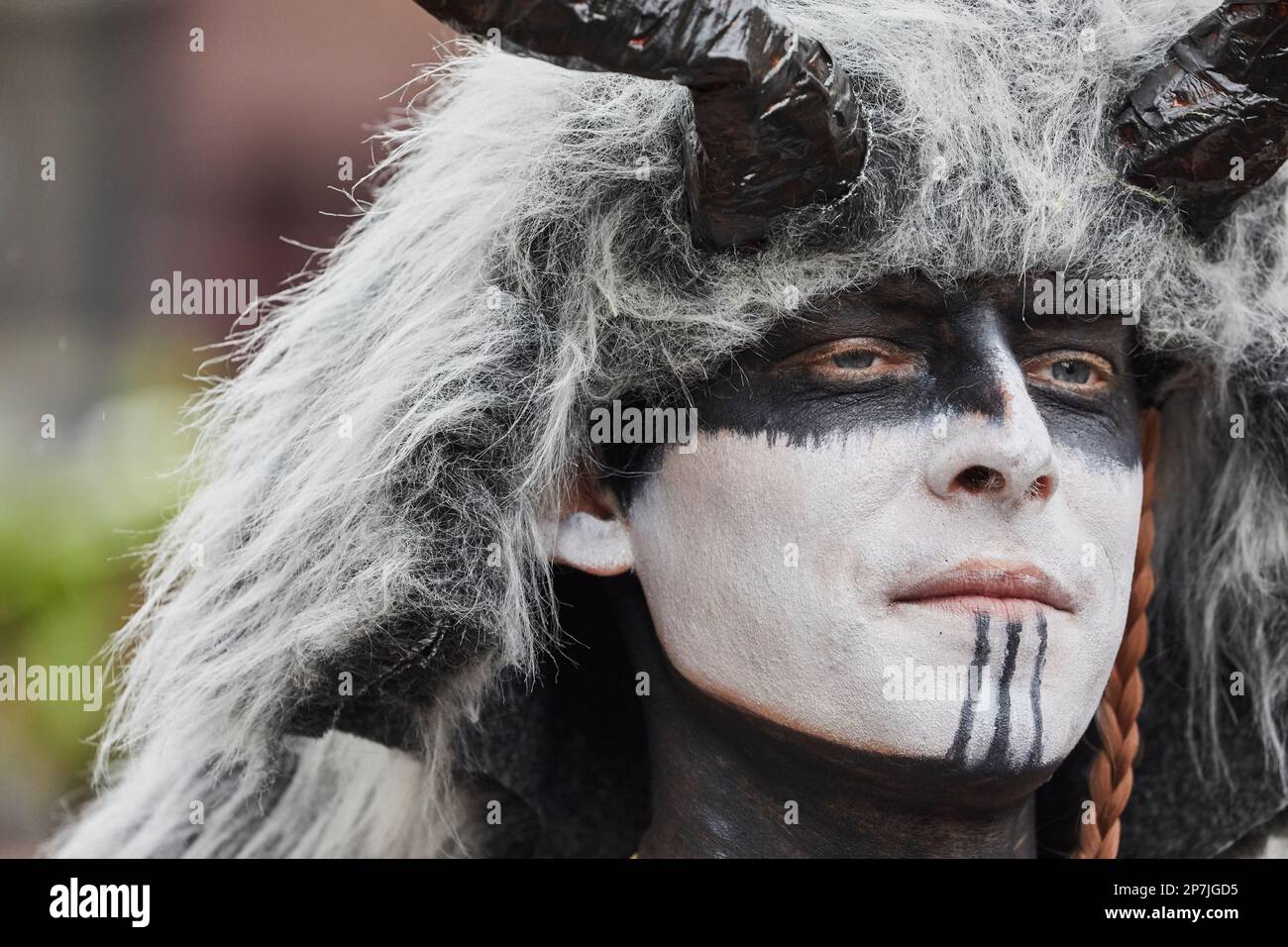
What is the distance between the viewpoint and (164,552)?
149cm

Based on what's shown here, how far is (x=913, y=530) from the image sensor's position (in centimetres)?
125

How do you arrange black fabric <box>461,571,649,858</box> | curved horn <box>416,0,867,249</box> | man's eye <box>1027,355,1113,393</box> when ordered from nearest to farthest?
curved horn <box>416,0,867,249</box> → man's eye <box>1027,355,1113,393</box> → black fabric <box>461,571,649,858</box>

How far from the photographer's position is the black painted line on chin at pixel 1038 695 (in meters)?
1.27

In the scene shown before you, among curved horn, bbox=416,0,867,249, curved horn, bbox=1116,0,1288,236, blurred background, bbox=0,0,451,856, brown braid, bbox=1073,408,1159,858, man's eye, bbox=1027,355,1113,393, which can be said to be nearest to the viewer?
Answer: curved horn, bbox=416,0,867,249

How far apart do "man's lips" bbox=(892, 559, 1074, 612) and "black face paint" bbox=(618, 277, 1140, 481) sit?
0.43 ft

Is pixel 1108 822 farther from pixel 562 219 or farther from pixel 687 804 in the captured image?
pixel 562 219

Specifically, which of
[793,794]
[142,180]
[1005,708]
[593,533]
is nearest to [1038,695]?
[1005,708]

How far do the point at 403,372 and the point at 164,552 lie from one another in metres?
0.37

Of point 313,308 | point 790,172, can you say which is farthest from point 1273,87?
point 313,308

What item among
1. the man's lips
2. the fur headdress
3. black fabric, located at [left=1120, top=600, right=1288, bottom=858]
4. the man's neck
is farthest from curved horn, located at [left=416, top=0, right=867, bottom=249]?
black fabric, located at [left=1120, top=600, right=1288, bottom=858]

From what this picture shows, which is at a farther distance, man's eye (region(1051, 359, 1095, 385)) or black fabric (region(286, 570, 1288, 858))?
black fabric (region(286, 570, 1288, 858))

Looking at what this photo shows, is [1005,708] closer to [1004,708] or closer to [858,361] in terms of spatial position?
[1004,708]

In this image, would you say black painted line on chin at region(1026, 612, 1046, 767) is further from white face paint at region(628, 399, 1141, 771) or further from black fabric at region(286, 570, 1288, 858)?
black fabric at region(286, 570, 1288, 858)

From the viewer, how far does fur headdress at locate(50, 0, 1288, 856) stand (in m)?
1.26
